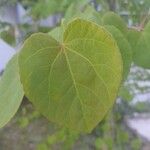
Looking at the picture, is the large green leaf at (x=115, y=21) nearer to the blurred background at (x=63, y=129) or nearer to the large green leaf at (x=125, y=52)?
the large green leaf at (x=125, y=52)

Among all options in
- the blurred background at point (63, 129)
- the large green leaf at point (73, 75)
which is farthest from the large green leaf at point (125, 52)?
the blurred background at point (63, 129)

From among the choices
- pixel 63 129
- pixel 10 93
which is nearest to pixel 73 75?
pixel 10 93

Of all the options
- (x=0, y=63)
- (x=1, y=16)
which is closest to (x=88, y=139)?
(x=1, y=16)

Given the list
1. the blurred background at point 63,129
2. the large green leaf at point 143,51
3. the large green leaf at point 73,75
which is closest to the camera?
→ the large green leaf at point 73,75

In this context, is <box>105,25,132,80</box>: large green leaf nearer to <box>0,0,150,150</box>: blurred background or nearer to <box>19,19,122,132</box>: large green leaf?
<box>19,19,122,132</box>: large green leaf

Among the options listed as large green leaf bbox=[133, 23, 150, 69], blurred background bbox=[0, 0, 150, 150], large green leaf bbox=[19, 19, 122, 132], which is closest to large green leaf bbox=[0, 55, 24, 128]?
large green leaf bbox=[19, 19, 122, 132]

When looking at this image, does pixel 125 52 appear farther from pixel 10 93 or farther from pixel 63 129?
pixel 63 129

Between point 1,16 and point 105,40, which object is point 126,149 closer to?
point 1,16
